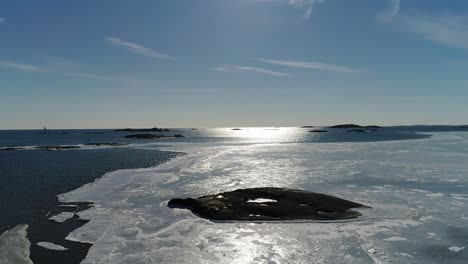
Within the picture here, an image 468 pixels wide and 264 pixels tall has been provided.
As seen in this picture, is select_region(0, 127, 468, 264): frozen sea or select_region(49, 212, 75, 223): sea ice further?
select_region(49, 212, 75, 223): sea ice

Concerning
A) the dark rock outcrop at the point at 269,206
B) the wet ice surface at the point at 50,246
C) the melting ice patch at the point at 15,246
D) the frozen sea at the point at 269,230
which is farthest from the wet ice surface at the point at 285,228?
the melting ice patch at the point at 15,246

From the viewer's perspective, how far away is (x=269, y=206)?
779 inches

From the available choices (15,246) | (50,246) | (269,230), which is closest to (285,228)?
(269,230)

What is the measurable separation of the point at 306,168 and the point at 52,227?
2707cm

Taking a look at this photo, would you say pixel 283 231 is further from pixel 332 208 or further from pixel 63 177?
pixel 63 177

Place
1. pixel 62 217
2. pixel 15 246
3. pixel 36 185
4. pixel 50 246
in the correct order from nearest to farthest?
pixel 15 246 → pixel 50 246 → pixel 62 217 → pixel 36 185

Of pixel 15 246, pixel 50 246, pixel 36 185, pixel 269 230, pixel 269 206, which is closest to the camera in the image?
pixel 15 246

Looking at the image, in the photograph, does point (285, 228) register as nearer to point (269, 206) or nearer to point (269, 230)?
point (269, 230)

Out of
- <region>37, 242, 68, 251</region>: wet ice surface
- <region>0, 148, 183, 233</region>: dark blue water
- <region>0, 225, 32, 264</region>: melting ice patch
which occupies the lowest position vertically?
<region>37, 242, 68, 251</region>: wet ice surface

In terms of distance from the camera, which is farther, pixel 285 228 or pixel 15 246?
pixel 285 228

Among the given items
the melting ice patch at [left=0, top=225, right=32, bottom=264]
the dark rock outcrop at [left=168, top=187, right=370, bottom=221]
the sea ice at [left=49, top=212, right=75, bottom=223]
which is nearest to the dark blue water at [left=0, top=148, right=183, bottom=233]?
the melting ice patch at [left=0, top=225, right=32, bottom=264]

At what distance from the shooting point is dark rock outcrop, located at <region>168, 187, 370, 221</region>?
1847cm

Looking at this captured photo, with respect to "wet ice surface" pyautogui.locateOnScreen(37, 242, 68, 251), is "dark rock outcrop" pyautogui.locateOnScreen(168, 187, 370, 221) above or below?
above

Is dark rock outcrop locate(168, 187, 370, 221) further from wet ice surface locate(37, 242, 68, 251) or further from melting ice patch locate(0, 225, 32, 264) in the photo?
melting ice patch locate(0, 225, 32, 264)
